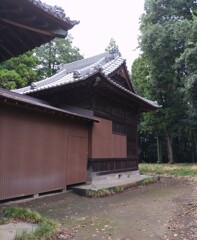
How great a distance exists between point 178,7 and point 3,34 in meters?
24.0

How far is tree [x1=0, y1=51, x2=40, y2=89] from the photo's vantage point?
22.1 meters

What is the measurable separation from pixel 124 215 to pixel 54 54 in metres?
29.1

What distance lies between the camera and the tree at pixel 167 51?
905 inches

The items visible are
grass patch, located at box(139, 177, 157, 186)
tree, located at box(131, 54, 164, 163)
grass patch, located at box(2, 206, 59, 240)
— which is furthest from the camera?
tree, located at box(131, 54, 164, 163)

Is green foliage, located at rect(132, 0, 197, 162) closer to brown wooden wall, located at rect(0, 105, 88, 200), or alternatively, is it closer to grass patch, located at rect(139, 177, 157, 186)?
grass patch, located at rect(139, 177, 157, 186)

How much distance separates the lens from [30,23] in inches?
168

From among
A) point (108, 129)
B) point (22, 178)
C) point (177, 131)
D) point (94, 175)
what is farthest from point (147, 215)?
point (177, 131)

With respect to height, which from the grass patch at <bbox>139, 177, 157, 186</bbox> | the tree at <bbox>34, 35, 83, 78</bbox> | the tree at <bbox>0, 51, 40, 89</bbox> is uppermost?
the tree at <bbox>34, 35, 83, 78</bbox>

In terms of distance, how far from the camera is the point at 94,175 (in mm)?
Result: 12227

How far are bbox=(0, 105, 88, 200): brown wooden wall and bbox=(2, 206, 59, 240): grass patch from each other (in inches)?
72.7

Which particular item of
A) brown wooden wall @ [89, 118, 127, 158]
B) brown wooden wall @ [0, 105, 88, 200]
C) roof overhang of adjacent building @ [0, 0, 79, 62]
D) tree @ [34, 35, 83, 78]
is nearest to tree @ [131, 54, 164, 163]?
tree @ [34, 35, 83, 78]

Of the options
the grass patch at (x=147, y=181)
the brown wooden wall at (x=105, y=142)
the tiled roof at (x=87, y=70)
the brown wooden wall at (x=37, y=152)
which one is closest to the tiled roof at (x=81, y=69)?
the tiled roof at (x=87, y=70)

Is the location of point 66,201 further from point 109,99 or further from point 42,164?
point 109,99

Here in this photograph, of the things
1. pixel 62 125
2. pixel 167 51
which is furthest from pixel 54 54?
pixel 62 125
